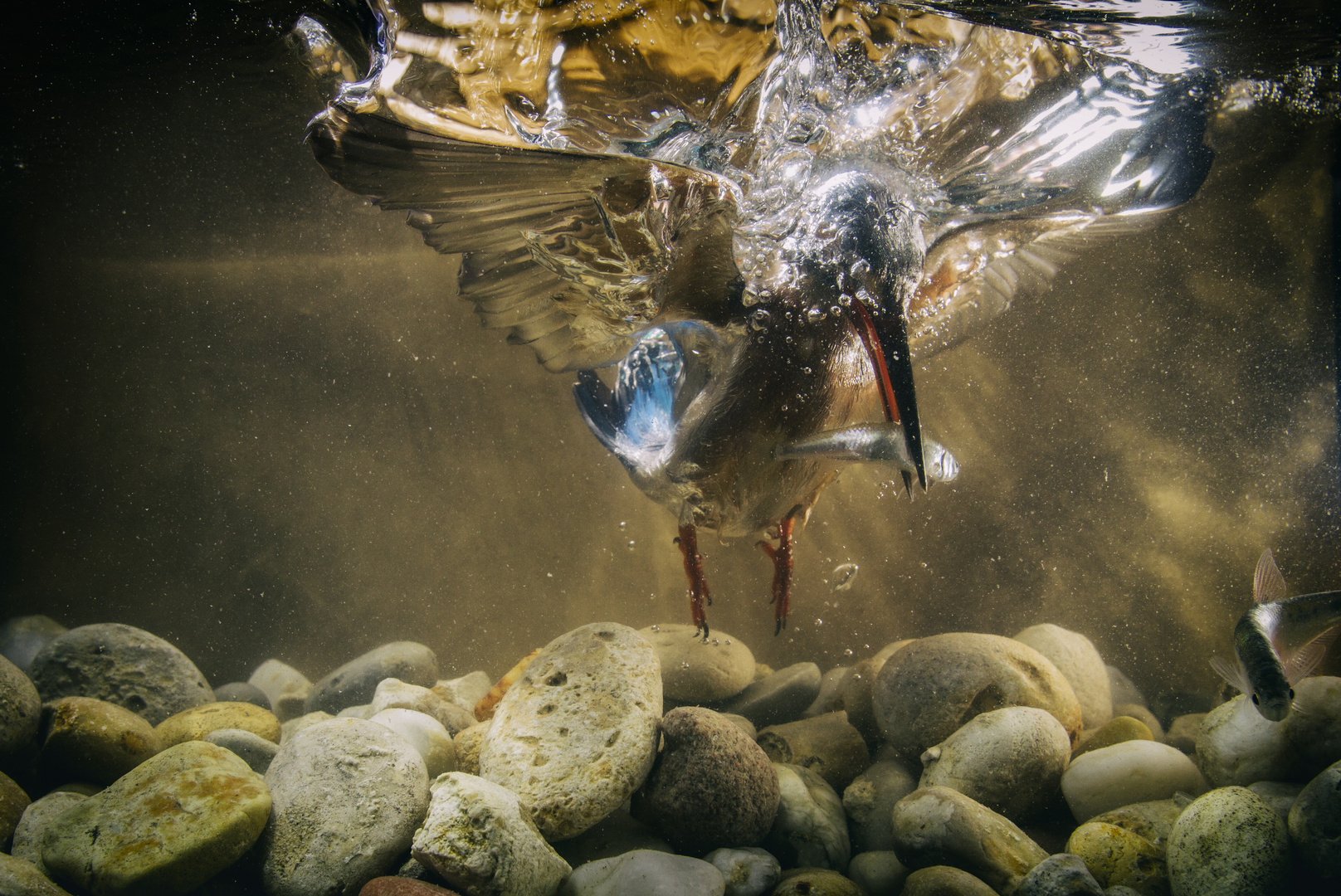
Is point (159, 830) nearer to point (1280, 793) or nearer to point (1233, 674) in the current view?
point (1233, 674)

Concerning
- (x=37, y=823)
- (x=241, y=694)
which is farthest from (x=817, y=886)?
(x=241, y=694)

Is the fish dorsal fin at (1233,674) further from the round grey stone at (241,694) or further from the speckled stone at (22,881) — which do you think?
the round grey stone at (241,694)

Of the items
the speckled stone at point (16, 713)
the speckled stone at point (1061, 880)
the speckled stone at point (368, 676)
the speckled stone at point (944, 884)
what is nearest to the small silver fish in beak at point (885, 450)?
the speckled stone at point (1061, 880)

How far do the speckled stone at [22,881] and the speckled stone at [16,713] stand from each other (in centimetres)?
100

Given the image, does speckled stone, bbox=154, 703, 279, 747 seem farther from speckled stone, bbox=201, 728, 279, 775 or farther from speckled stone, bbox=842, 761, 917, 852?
speckled stone, bbox=842, 761, 917, 852

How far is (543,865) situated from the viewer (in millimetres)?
1681

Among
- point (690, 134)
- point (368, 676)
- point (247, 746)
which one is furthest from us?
point (368, 676)

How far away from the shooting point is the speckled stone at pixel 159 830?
59.2 inches

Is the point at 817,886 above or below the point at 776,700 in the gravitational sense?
above

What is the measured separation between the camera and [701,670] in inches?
148

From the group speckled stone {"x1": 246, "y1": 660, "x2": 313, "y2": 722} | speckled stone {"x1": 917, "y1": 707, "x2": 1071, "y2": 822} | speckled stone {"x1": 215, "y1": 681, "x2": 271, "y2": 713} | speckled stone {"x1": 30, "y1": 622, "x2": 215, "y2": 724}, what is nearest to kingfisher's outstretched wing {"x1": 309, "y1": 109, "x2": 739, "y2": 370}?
speckled stone {"x1": 917, "y1": 707, "x2": 1071, "y2": 822}

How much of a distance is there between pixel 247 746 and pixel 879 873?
110 inches

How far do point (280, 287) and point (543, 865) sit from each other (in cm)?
760

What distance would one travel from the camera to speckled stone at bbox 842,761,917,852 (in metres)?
2.39
